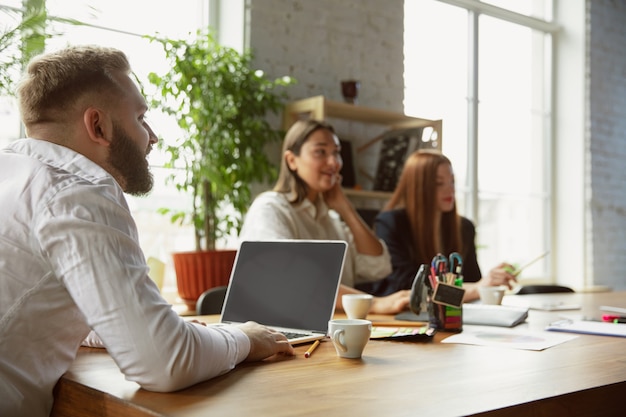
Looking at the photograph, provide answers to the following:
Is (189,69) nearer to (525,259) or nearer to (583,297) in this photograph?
(583,297)

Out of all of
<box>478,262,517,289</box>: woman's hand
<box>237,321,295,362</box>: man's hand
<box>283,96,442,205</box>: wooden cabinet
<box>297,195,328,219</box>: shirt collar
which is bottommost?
<box>237,321,295,362</box>: man's hand

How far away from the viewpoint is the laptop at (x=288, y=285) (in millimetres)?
1593

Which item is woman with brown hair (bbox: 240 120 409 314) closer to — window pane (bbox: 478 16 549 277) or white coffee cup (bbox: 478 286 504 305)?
white coffee cup (bbox: 478 286 504 305)

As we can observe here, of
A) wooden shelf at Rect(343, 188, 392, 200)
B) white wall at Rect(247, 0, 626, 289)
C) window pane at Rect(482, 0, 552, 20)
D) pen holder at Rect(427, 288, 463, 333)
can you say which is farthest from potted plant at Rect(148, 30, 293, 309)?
white wall at Rect(247, 0, 626, 289)

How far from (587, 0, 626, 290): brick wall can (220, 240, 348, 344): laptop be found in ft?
15.5

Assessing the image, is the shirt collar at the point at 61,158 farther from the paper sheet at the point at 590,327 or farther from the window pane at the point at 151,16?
the window pane at the point at 151,16

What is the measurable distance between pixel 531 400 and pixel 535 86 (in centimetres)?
547

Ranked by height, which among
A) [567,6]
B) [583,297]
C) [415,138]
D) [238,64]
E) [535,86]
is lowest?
[583,297]

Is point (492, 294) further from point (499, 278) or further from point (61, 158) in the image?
point (61, 158)

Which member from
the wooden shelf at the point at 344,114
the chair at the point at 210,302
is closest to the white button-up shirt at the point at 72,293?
the chair at the point at 210,302

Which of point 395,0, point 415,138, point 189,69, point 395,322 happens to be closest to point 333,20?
point 395,0

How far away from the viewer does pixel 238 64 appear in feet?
12.0

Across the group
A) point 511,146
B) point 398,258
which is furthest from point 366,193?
point 511,146

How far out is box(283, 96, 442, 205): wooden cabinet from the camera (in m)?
4.09
